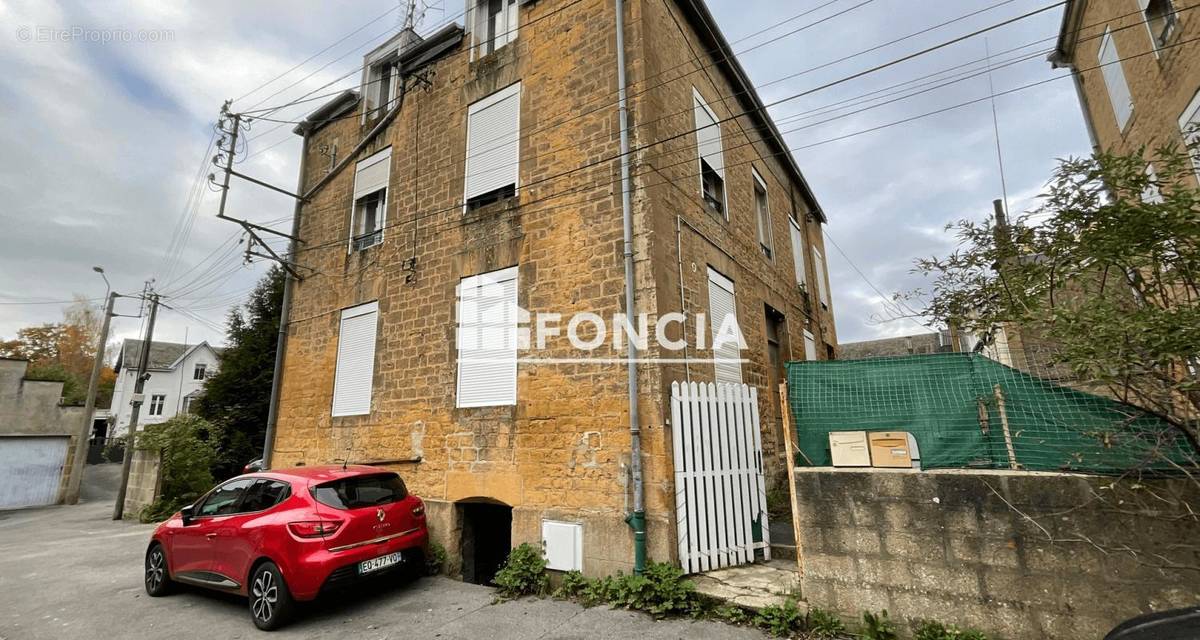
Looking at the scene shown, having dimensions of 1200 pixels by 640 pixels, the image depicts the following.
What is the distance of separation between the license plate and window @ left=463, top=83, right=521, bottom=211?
5051mm

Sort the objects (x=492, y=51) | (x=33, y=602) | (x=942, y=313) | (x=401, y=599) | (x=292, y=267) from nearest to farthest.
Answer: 1. (x=942, y=313)
2. (x=401, y=599)
3. (x=33, y=602)
4. (x=492, y=51)
5. (x=292, y=267)

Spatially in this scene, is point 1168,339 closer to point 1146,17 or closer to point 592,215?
point 592,215

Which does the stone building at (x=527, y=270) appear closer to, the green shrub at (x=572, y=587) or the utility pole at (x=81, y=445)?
the green shrub at (x=572, y=587)

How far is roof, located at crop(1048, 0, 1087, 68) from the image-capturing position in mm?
11078

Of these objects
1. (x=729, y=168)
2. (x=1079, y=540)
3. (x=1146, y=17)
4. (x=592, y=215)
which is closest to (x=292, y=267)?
(x=592, y=215)

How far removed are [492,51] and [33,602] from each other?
10.0 metres

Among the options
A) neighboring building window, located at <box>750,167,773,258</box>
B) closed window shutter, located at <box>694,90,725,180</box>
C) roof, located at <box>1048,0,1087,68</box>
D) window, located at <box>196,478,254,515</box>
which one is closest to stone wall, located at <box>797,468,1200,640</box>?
closed window shutter, located at <box>694,90,725,180</box>

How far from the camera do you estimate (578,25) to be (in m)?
7.43

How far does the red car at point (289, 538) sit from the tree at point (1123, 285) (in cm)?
617

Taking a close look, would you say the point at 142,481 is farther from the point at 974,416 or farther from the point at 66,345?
the point at 66,345

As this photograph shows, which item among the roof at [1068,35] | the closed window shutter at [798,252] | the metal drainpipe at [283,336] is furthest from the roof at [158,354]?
the roof at [1068,35]

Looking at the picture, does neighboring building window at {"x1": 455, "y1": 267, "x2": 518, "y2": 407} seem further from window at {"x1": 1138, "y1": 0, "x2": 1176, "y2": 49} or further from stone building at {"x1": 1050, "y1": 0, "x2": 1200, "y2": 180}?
window at {"x1": 1138, "y1": 0, "x2": 1176, "y2": 49}

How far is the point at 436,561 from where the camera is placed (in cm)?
692

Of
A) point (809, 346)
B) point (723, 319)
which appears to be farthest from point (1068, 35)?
point (723, 319)
